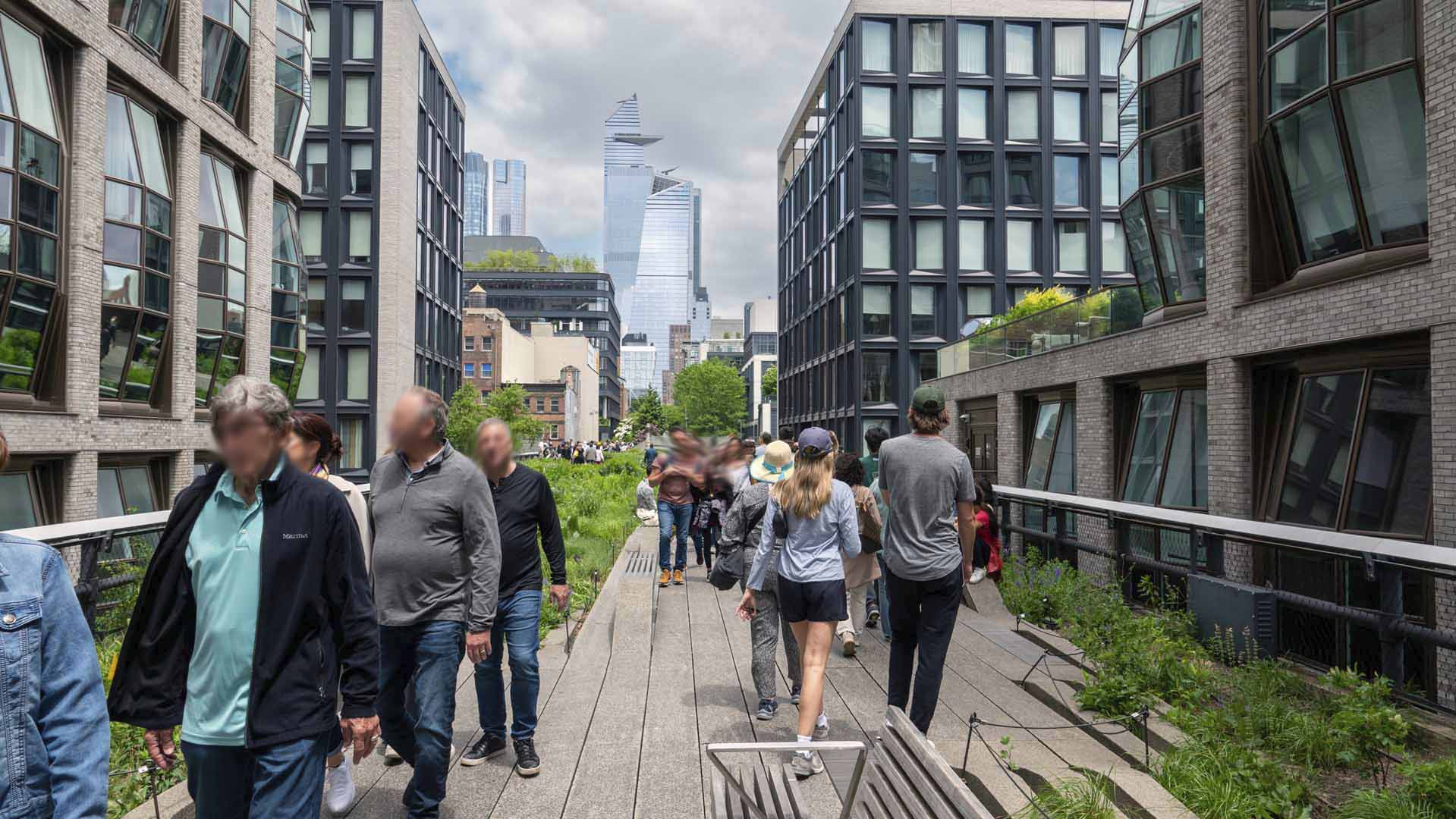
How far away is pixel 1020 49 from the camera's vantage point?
141 feet

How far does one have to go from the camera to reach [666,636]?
30.5 ft

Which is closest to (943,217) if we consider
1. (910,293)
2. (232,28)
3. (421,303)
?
(910,293)

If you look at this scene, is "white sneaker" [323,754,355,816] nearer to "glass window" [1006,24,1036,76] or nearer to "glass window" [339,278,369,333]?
"glass window" [339,278,369,333]

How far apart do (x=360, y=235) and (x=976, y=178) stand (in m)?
29.8

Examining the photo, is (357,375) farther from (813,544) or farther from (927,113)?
(813,544)

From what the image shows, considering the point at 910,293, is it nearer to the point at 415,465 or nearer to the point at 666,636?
the point at 666,636

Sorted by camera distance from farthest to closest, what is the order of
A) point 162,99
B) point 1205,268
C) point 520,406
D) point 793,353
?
point 520,406
point 793,353
point 162,99
point 1205,268

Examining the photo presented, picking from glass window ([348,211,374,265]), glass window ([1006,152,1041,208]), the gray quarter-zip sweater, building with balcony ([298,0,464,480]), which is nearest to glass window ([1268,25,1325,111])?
the gray quarter-zip sweater

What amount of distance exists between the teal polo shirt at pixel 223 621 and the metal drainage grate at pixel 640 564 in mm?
7854

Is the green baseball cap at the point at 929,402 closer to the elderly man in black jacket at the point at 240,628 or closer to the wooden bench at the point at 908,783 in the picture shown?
the wooden bench at the point at 908,783

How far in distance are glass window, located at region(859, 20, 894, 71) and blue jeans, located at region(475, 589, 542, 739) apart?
41208mm

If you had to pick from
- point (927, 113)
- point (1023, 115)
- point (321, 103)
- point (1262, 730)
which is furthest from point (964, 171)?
point (1262, 730)

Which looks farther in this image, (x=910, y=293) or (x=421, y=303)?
(x=421, y=303)

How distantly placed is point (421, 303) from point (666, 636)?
42.3m
